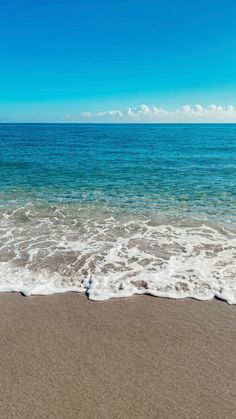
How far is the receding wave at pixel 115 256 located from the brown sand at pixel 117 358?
1.84ft

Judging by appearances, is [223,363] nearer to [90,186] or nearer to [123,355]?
[123,355]

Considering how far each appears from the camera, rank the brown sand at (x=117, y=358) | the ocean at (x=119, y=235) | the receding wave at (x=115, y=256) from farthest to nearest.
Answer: the ocean at (x=119, y=235) → the receding wave at (x=115, y=256) → the brown sand at (x=117, y=358)

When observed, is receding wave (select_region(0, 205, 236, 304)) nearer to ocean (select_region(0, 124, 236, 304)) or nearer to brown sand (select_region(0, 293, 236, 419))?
ocean (select_region(0, 124, 236, 304))

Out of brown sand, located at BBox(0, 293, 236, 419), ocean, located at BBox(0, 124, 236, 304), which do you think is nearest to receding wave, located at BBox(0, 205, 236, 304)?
ocean, located at BBox(0, 124, 236, 304)

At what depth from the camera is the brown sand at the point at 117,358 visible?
14.0 feet

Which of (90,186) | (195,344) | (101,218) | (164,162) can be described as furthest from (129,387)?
(164,162)

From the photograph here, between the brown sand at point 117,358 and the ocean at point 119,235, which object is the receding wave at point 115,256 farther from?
the brown sand at point 117,358

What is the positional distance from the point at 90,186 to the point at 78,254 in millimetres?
10606

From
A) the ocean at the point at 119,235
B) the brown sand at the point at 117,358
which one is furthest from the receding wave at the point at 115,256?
the brown sand at the point at 117,358

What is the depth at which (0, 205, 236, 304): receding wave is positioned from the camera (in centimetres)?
746

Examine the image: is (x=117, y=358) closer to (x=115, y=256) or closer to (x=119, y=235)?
(x=115, y=256)

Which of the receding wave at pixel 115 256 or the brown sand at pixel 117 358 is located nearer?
the brown sand at pixel 117 358

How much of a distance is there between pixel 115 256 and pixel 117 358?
4.36 meters

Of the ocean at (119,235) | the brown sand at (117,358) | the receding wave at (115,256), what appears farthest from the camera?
the ocean at (119,235)
